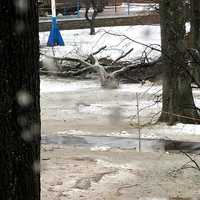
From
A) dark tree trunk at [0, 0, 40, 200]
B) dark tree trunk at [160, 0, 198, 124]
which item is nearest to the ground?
dark tree trunk at [160, 0, 198, 124]

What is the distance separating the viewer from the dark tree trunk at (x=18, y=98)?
315 cm

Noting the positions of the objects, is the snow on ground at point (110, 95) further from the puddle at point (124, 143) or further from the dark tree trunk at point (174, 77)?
the puddle at point (124, 143)

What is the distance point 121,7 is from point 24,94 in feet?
115

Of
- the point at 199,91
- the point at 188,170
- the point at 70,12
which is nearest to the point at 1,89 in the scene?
the point at 188,170

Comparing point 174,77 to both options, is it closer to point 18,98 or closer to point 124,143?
point 124,143

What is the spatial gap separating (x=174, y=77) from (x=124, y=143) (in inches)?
101

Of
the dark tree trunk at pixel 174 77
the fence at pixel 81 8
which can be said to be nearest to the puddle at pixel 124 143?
the dark tree trunk at pixel 174 77

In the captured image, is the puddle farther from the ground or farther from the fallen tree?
the fallen tree

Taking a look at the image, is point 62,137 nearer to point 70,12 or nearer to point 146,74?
point 146,74

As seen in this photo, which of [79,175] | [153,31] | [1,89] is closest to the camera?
[1,89]

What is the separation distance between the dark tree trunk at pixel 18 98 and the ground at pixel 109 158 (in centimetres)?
328

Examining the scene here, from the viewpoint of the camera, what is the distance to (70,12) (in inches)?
1462

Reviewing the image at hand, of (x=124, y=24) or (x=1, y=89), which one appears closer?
(x=1, y=89)

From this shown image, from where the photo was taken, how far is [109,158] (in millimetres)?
8352
